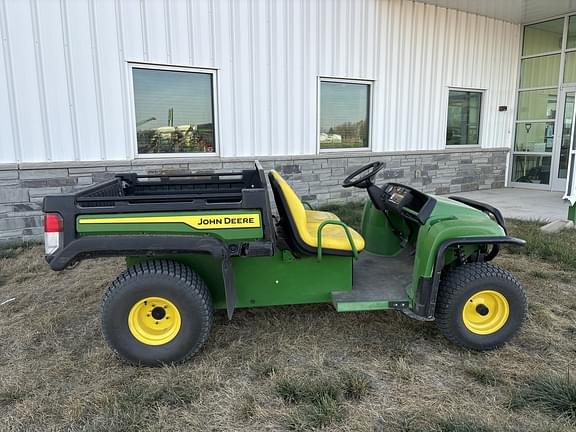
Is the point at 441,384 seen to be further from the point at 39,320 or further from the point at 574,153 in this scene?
the point at 574,153

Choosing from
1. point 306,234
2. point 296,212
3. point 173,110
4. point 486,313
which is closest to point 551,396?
point 486,313

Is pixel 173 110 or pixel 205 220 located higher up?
pixel 173 110

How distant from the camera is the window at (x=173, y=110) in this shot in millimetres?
5938

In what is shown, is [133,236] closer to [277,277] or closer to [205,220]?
[205,220]

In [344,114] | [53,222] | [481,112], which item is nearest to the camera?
[53,222]

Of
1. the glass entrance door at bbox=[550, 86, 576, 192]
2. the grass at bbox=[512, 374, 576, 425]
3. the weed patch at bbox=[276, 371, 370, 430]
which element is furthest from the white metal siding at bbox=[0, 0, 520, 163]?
the grass at bbox=[512, 374, 576, 425]

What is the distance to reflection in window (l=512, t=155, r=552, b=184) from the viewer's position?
940 cm

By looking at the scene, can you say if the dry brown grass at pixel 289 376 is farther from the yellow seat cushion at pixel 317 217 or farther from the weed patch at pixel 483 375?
the yellow seat cushion at pixel 317 217

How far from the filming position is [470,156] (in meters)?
9.26

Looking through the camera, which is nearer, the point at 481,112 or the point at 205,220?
the point at 205,220

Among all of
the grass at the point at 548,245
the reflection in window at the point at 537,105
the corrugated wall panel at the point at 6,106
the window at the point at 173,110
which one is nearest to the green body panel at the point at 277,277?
the grass at the point at 548,245

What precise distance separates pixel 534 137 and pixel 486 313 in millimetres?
8394

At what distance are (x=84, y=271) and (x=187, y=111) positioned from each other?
2.87 metres

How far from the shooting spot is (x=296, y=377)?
8.19ft
